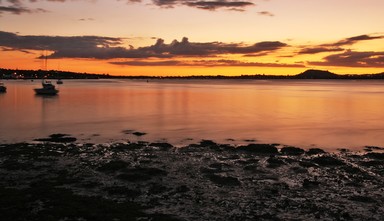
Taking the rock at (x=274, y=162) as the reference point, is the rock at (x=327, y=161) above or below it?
above

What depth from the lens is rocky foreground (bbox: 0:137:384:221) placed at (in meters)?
11.7

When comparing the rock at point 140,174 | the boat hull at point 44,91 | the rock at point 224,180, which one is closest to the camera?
the rock at point 224,180

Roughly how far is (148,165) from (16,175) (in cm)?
578

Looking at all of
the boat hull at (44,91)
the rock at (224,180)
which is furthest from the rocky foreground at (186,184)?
the boat hull at (44,91)

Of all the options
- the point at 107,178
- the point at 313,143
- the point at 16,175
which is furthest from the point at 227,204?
the point at 313,143

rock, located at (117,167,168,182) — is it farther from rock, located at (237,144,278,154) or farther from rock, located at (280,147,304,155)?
rock, located at (280,147,304,155)

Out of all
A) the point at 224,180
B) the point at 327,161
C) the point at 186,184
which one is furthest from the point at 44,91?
the point at 224,180

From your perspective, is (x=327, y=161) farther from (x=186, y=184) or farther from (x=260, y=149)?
(x=186, y=184)

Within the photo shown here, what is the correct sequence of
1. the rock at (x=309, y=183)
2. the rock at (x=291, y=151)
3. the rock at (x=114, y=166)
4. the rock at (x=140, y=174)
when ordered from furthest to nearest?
the rock at (x=291, y=151)
the rock at (x=114, y=166)
the rock at (x=140, y=174)
the rock at (x=309, y=183)

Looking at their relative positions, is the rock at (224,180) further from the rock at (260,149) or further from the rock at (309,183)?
the rock at (260,149)

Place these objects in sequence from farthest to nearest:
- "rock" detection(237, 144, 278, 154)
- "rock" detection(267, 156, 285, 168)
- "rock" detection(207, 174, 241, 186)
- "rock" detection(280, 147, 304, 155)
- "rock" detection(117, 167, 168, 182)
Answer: "rock" detection(280, 147, 304, 155) < "rock" detection(237, 144, 278, 154) < "rock" detection(267, 156, 285, 168) < "rock" detection(117, 167, 168, 182) < "rock" detection(207, 174, 241, 186)

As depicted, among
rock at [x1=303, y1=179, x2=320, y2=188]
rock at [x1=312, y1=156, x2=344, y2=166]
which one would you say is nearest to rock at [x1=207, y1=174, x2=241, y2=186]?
rock at [x1=303, y1=179, x2=320, y2=188]

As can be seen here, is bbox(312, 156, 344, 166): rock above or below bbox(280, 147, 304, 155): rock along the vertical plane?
above

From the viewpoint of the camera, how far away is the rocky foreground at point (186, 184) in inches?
462
